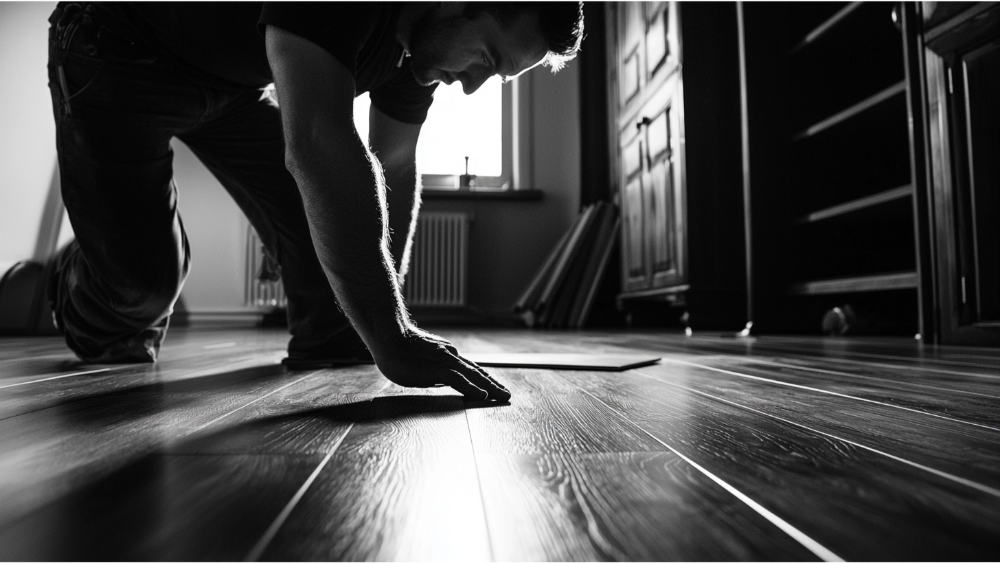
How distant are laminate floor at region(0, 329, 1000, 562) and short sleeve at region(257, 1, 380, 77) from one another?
417 millimetres

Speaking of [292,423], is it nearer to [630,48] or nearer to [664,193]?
[664,193]

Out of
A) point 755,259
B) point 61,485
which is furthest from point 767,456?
point 755,259

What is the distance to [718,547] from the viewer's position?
0.34m

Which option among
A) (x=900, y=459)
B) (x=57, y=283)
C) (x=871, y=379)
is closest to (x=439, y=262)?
(x=57, y=283)

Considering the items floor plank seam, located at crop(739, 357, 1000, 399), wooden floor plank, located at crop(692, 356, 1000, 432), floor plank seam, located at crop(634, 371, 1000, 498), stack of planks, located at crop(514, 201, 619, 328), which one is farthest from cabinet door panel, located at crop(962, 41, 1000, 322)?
stack of planks, located at crop(514, 201, 619, 328)

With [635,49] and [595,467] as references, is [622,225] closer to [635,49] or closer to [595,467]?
[635,49]

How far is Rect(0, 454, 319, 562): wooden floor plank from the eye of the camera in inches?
13.0

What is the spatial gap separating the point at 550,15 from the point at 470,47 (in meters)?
0.13

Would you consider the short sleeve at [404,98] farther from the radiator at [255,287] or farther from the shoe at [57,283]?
the radiator at [255,287]

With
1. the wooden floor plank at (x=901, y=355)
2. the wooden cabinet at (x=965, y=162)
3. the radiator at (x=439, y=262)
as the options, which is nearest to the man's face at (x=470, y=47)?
the wooden floor plank at (x=901, y=355)

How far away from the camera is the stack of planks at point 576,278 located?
444 centimetres

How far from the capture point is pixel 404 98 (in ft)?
4.40

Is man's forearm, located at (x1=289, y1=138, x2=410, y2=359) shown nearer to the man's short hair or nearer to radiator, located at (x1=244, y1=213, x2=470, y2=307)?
the man's short hair

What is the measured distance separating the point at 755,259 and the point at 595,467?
8.63 feet
